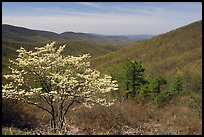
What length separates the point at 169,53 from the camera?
258ft

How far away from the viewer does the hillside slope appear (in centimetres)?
6694

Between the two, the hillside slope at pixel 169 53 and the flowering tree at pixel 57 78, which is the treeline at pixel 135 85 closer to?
the flowering tree at pixel 57 78

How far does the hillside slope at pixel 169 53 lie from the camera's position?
66.9 m

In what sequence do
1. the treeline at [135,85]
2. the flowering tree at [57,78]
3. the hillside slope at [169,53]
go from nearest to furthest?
the flowering tree at [57,78]
the treeline at [135,85]
the hillside slope at [169,53]

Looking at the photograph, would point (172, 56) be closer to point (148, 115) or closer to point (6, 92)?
point (148, 115)

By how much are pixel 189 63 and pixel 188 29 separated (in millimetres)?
27978

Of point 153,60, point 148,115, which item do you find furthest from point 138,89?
point 153,60

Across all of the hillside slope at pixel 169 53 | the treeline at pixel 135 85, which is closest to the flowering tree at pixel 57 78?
the treeline at pixel 135 85

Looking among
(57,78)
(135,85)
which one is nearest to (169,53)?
(135,85)

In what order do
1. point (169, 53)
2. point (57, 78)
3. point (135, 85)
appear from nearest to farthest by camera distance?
point (57, 78) → point (135, 85) → point (169, 53)

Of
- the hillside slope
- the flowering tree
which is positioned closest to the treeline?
the flowering tree

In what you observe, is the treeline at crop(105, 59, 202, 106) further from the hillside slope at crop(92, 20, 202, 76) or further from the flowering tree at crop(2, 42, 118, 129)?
the hillside slope at crop(92, 20, 202, 76)

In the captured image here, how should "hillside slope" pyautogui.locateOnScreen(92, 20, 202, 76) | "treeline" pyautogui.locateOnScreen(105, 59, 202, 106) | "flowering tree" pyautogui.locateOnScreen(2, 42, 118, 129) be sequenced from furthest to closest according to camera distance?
"hillside slope" pyautogui.locateOnScreen(92, 20, 202, 76) < "treeline" pyautogui.locateOnScreen(105, 59, 202, 106) < "flowering tree" pyautogui.locateOnScreen(2, 42, 118, 129)

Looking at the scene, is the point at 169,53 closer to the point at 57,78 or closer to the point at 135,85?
the point at 135,85
